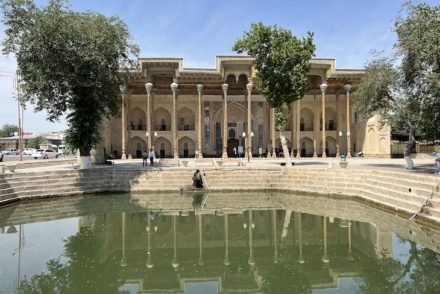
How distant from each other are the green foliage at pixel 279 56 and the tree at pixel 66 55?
694 centimetres

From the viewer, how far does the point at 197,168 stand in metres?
19.4

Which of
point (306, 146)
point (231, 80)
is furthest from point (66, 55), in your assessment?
point (306, 146)

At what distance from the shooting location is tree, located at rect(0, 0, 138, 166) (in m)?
16.1

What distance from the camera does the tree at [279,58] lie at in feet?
67.3

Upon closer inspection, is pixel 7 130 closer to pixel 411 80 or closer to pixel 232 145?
pixel 232 145

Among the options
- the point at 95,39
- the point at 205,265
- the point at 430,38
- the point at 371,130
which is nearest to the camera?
the point at 205,265

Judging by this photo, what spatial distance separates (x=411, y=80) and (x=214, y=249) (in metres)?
12.4

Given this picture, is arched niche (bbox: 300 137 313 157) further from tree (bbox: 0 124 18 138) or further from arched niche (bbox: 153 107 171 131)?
tree (bbox: 0 124 18 138)

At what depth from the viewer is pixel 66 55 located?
53.8 feet

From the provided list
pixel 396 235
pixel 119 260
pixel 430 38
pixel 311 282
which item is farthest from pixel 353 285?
pixel 430 38

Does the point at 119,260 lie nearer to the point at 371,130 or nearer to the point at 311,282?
the point at 311,282

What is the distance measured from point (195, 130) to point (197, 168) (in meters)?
17.2

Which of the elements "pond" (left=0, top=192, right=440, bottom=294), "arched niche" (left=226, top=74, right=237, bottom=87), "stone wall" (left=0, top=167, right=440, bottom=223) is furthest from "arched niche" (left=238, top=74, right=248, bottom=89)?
"pond" (left=0, top=192, right=440, bottom=294)

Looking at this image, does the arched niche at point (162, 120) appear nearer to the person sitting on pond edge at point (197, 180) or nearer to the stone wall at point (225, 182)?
the stone wall at point (225, 182)
